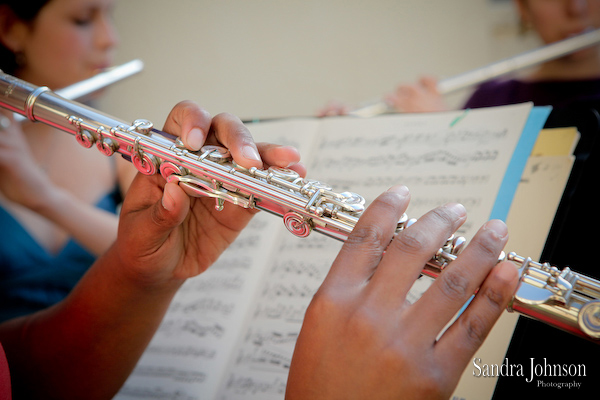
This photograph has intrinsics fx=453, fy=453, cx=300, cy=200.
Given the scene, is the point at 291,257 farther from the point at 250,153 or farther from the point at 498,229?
the point at 498,229

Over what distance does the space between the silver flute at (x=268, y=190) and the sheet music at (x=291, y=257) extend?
0.80ft

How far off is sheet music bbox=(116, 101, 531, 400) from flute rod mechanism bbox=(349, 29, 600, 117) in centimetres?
46

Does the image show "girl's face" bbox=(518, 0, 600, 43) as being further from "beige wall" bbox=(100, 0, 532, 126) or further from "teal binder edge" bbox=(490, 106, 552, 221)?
"teal binder edge" bbox=(490, 106, 552, 221)

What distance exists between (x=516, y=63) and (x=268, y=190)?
129 cm

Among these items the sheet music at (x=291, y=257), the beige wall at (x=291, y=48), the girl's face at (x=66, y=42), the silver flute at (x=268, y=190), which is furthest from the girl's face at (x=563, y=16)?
the girl's face at (x=66, y=42)

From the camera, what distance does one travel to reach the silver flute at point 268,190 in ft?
1.62

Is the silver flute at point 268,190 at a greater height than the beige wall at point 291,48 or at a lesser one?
lesser

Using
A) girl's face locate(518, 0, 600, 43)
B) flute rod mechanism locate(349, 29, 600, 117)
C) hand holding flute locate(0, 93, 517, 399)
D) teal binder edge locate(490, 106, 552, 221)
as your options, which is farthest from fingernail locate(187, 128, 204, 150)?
girl's face locate(518, 0, 600, 43)

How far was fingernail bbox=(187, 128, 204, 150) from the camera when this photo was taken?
66cm

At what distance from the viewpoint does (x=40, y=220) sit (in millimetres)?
1598

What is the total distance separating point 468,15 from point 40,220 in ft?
6.91

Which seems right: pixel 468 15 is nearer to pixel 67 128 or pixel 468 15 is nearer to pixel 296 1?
pixel 296 1

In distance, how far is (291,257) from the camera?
0.93 m

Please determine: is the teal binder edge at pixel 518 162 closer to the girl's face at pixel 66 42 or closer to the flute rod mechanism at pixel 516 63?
the flute rod mechanism at pixel 516 63
